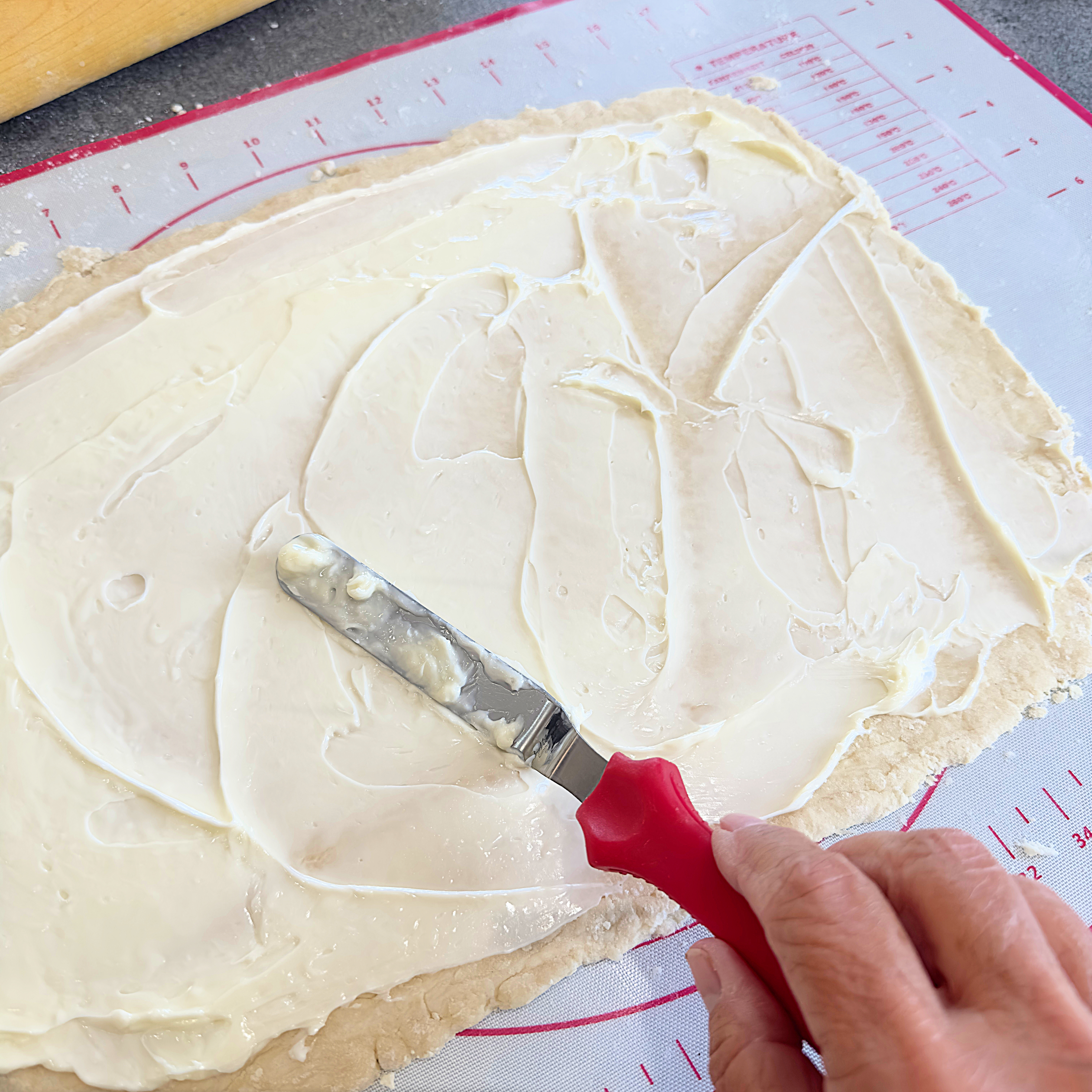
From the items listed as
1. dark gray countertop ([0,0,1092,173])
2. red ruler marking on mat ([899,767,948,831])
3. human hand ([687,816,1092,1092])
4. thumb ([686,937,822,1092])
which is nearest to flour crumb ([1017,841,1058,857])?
red ruler marking on mat ([899,767,948,831])

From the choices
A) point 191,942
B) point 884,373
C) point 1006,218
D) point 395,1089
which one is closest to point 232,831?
point 191,942

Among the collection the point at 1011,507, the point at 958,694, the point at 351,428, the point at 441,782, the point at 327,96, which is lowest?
the point at 958,694

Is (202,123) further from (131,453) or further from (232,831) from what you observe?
(232,831)

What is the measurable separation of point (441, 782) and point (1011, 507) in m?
1.05

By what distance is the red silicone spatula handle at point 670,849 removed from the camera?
788 millimetres

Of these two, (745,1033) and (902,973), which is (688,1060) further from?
(902,973)

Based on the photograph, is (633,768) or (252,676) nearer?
(633,768)

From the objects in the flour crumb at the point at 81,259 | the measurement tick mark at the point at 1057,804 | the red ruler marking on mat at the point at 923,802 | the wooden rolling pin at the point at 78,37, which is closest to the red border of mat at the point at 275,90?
the wooden rolling pin at the point at 78,37

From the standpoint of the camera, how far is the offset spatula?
818 mm

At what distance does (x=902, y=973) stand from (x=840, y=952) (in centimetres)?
5

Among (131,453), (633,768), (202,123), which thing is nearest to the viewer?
(633,768)

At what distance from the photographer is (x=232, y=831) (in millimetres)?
994

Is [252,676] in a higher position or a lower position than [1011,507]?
higher

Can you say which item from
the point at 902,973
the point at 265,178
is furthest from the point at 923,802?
the point at 265,178
